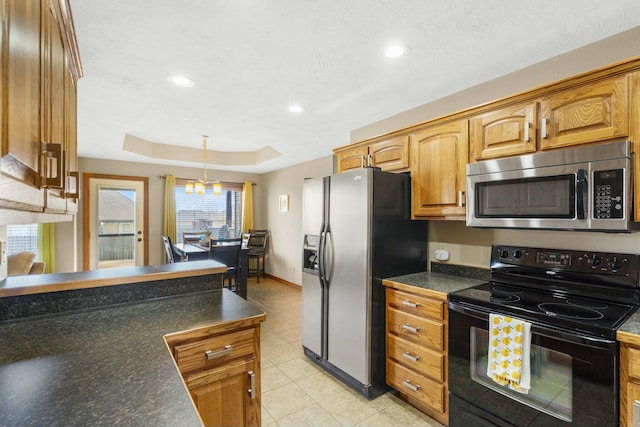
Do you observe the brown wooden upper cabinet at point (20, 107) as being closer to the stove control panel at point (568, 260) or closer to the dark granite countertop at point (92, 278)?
the dark granite countertop at point (92, 278)

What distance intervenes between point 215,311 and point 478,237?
2004mm

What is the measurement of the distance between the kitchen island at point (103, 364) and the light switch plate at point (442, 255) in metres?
1.73

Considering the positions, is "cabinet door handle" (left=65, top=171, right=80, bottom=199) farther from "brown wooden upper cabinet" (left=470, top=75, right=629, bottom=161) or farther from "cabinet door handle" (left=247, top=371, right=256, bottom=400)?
"brown wooden upper cabinet" (left=470, top=75, right=629, bottom=161)

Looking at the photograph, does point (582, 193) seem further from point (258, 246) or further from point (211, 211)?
point (211, 211)

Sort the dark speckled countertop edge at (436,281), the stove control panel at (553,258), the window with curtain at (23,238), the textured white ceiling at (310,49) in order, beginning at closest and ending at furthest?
1. the textured white ceiling at (310,49)
2. the stove control panel at (553,258)
3. the dark speckled countertop edge at (436,281)
4. the window with curtain at (23,238)

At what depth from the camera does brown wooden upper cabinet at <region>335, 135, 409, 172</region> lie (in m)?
2.61

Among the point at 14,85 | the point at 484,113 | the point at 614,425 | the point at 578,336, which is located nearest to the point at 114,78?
the point at 14,85

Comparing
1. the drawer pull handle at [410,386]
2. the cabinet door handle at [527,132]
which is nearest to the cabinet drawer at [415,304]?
the drawer pull handle at [410,386]

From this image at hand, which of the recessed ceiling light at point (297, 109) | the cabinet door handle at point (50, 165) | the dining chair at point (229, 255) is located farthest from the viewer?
the dining chair at point (229, 255)

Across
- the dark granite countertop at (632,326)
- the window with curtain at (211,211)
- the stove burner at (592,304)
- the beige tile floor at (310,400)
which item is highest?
the window with curtain at (211,211)

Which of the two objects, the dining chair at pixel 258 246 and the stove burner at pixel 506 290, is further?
the dining chair at pixel 258 246

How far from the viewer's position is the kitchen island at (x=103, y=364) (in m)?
0.80

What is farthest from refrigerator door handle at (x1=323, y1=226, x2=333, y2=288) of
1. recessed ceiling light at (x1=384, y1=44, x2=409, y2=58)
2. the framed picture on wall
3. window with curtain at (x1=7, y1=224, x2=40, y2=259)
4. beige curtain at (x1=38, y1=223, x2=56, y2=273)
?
window with curtain at (x1=7, y1=224, x2=40, y2=259)

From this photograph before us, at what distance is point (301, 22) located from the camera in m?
1.74
